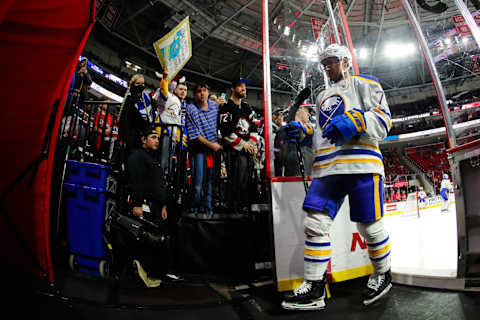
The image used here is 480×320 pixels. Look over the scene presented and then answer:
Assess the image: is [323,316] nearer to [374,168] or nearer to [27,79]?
[374,168]

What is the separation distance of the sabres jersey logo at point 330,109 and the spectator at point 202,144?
131cm

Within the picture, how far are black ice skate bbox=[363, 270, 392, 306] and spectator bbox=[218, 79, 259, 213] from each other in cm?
136

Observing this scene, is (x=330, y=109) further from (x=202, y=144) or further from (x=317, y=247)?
(x=202, y=144)

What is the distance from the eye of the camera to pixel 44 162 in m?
1.61

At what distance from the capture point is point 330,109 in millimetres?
1870

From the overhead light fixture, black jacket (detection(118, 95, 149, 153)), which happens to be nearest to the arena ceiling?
the overhead light fixture

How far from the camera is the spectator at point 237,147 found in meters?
2.76

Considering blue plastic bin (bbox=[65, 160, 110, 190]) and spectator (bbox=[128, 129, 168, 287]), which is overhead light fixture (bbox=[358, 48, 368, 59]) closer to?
spectator (bbox=[128, 129, 168, 287])

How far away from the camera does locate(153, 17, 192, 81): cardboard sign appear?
11.9 feet

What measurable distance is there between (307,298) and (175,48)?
3.72 m

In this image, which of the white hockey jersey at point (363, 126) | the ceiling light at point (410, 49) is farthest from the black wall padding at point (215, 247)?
the ceiling light at point (410, 49)

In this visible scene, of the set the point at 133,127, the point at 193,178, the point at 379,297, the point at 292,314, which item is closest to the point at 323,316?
the point at 292,314

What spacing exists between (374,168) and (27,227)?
2481 millimetres

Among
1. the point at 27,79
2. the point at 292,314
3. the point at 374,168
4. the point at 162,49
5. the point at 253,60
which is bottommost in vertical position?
the point at 292,314
